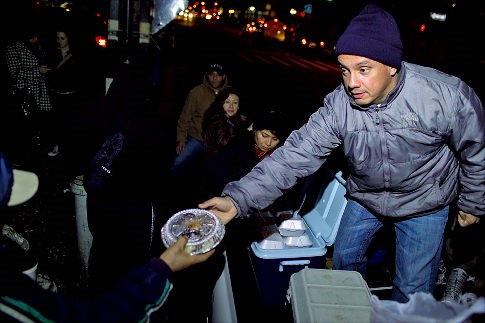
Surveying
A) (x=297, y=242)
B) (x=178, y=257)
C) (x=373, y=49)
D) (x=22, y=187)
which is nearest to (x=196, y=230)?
(x=178, y=257)

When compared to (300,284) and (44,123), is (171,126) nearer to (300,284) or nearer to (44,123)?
(44,123)

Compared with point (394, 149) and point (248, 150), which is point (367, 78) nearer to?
point (394, 149)

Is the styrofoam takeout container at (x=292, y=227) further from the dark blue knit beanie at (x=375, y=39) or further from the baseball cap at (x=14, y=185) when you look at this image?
the baseball cap at (x=14, y=185)

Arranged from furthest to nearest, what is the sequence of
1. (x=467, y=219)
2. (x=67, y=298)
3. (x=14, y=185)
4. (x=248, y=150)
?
(x=248, y=150) < (x=467, y=219) < (x=14, y=185) < (x=67, y=298)

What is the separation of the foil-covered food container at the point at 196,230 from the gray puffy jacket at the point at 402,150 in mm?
374

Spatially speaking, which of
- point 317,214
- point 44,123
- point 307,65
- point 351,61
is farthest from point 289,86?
point 351,61

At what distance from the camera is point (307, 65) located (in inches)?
909

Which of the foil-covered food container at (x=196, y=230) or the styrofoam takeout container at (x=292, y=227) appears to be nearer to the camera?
the foil-covered food container at (x=196, y=230)

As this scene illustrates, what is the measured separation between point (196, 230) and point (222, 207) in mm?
403

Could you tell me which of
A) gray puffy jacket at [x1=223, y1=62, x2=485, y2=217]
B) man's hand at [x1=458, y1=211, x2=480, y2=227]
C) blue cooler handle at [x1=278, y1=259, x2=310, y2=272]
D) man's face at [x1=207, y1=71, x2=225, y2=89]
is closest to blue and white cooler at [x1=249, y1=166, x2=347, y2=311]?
blue cooler handle at [x1=278, y1=259, x2=310, y2=272]

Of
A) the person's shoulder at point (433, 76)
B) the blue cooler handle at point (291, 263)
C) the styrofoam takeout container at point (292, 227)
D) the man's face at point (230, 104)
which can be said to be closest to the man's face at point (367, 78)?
the person's shoulder at point (433, 76)

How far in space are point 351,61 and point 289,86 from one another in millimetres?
14093

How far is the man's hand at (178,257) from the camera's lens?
1862 millimetres

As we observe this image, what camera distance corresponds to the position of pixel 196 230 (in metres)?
2.19
